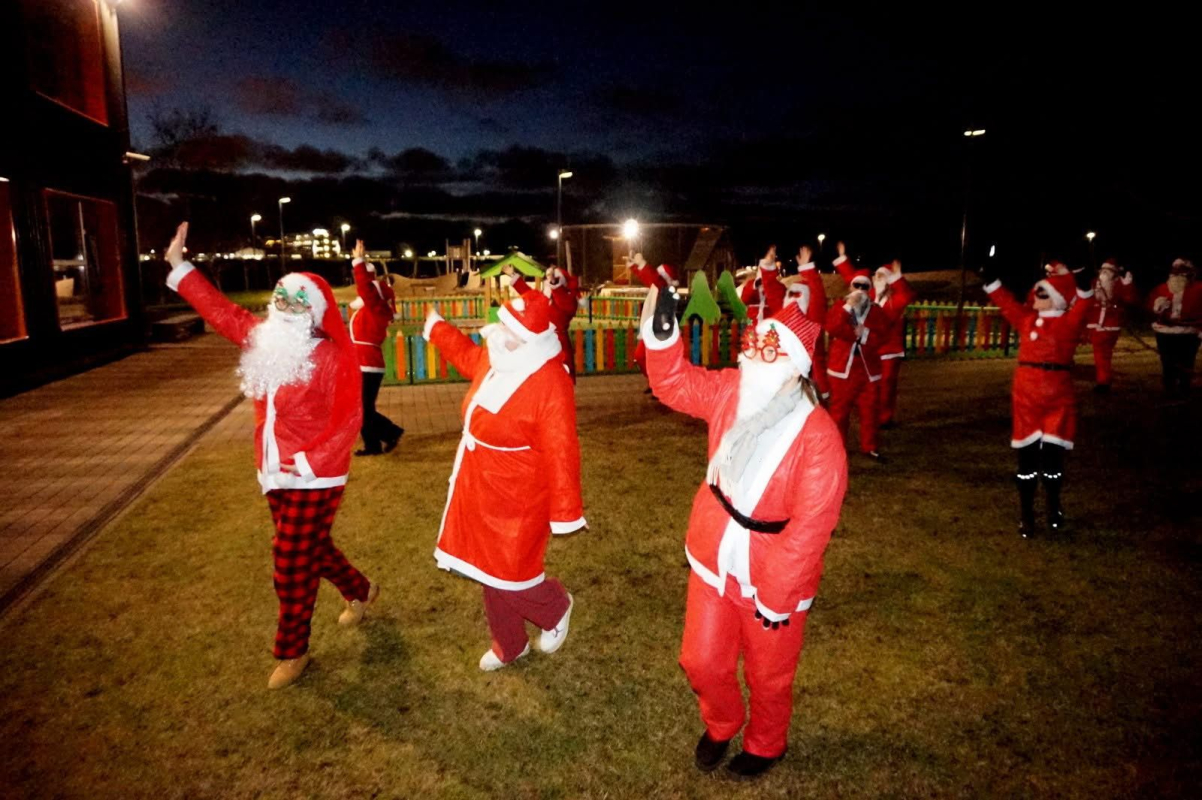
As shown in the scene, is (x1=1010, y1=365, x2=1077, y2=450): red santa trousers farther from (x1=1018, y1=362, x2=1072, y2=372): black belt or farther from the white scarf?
the white scarf

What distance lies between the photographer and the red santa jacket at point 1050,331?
532 cm

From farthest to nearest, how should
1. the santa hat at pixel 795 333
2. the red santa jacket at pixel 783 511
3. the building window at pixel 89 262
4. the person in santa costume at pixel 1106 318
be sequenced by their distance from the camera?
the building window at pixel 89 262
the person in santa costume at pixel 1106 318
the santa hat at pixel 795 333
the red santa jacket at pixel 783 511

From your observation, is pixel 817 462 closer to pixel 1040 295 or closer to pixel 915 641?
pixel 915 641

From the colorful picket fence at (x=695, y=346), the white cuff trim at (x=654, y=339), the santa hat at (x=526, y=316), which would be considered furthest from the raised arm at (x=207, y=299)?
the colorful picket fence at (x=695, y=346)

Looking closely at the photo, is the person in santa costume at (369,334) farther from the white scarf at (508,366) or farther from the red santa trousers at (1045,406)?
the red santa trousers at (1045,406)

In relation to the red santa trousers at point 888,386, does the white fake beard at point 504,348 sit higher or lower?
higher

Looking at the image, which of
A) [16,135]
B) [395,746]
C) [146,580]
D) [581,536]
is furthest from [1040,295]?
[16,135]

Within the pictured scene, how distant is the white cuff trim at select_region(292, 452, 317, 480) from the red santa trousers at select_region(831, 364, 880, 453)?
5375 millimetres

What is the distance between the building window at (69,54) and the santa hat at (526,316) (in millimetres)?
14087

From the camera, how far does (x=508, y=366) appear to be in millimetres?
3463

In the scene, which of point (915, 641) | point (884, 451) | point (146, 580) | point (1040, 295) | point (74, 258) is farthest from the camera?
point (74, 258)

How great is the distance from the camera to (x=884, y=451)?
8.14 m

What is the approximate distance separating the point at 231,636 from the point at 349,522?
184cm

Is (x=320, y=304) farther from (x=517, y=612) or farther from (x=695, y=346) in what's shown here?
(x=695, y=346)
